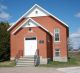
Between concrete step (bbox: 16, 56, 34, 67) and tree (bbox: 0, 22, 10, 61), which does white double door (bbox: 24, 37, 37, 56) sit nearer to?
concrete step (bbox: 16, 56, 34, 67)

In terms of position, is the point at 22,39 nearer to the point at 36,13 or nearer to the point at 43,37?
the point at 43,37

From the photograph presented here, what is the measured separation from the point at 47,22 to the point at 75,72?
1815cm

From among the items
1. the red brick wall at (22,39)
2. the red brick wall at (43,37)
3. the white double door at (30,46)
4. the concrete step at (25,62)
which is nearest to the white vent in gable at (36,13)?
the red brick wall at (43,37)

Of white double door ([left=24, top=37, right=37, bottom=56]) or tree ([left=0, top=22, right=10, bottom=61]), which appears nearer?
white double door ([left=24, top=37, right=37, bottom=56])

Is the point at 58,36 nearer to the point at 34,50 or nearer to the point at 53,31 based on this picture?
the point at 53,31

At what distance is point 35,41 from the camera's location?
38031 millimetres

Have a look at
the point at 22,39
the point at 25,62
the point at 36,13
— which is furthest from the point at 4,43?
the point at 25,62

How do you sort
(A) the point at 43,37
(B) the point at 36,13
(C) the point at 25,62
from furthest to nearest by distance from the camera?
(B) the point at 36,13, (A) the point at 43,37, (C) the point at 25,62

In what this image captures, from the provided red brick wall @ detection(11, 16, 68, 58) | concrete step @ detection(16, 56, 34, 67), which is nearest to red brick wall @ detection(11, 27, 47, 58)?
red brick wall @ detection(11, 16, 68, 58)

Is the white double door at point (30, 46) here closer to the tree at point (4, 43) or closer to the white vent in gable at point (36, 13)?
the tree at point (4, 43)

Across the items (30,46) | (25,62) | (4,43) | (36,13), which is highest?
(36,13)

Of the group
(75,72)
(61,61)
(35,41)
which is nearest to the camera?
(75,72)

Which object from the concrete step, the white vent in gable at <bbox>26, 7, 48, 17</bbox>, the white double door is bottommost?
the concrete step

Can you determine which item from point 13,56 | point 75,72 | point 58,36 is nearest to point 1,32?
point 13,56
